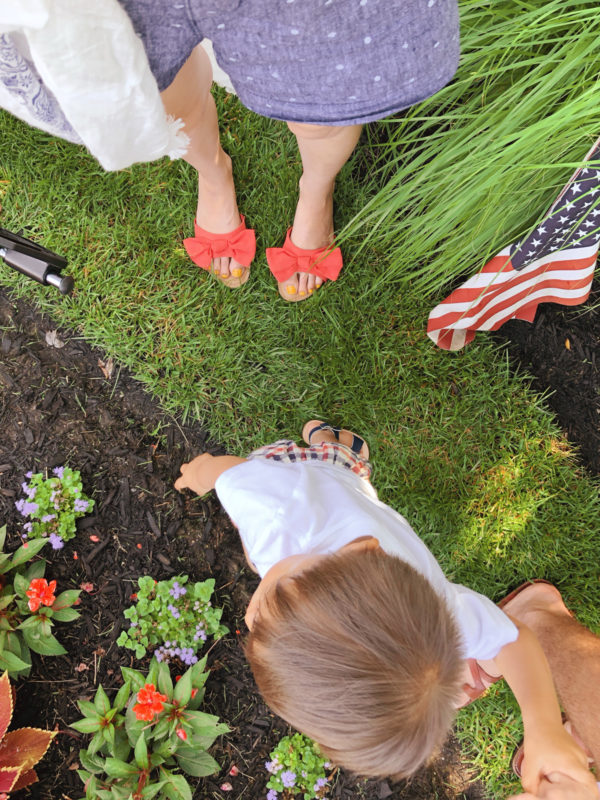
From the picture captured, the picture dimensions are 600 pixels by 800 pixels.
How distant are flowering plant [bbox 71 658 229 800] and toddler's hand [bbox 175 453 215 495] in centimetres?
61

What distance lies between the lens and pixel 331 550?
139cm

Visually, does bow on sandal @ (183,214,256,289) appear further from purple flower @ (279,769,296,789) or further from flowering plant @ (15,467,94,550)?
purple flower @ (279,769,296,789)

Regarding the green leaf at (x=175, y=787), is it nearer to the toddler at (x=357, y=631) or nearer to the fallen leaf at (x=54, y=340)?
the toddler at (x=357, y=631)

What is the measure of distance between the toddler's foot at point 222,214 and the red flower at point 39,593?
1274mm

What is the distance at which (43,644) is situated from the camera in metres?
1.89

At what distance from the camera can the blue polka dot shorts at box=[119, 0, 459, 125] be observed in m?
0.96

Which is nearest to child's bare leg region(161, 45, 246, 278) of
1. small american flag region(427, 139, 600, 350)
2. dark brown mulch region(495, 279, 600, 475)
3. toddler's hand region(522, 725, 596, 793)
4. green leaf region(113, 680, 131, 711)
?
small american flag region(427, 139, 600, 350)

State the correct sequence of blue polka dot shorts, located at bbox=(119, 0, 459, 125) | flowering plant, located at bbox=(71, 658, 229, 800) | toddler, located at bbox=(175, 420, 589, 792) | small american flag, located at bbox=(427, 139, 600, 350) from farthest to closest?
flowering plant, located at bbox=(71, 658, 229, 800), small american flag, located at bbox=(427, 139, 600, 350), toddler, located at bbox=(175, 420, 589, 792), blue polka dot shorts, located at bbox=(119, 0, 459, 125)

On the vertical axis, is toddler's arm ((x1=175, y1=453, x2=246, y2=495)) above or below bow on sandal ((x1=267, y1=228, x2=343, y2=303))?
below

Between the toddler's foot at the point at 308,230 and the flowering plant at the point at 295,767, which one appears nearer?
the toddler's foot at the point at 308,230

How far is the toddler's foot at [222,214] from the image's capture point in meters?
1.93

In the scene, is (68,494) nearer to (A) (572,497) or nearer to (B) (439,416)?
(B) (439,416)

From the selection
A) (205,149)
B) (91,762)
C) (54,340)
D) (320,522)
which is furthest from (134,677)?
(205,149)

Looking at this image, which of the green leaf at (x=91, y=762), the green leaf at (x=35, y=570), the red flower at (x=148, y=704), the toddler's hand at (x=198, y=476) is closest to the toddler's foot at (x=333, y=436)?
the toddler's hand at (x=198, y=476)
